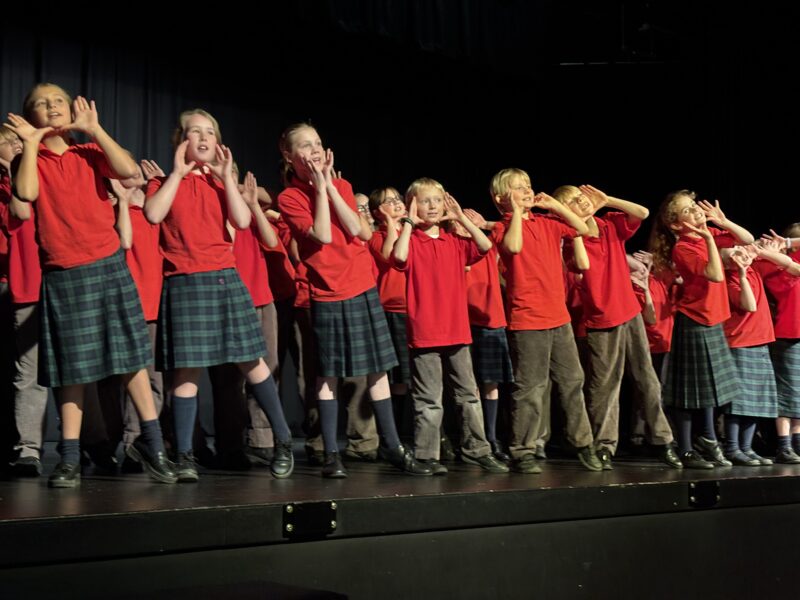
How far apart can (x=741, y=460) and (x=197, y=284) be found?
277 cm

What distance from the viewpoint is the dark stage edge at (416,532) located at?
259 centimetres

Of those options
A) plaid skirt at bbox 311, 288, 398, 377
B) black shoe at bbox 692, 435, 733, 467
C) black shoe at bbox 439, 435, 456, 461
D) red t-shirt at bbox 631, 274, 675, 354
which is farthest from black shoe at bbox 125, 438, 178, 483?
red t-shirt at bbox 631, 274, 675, 354

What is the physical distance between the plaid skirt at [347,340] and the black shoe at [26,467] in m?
1.12

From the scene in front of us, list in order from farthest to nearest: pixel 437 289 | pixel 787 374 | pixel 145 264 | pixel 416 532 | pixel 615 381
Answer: pixel 787 374, pixel 615 381, pixel 145 264, pixel 437 289, pixel 416 532

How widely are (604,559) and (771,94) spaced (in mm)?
4945

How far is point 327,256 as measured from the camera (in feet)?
12.3

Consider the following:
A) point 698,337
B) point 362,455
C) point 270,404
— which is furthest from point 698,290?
point 270,404

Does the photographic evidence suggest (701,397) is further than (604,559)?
Yes

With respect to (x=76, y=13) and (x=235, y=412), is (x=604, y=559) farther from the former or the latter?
(x=76, y=13)

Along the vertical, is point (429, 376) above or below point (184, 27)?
below

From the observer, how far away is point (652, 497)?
366 cm

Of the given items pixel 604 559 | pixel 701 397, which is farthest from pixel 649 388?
pixel 604 559

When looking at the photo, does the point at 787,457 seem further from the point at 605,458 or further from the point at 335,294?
the point at 335,294

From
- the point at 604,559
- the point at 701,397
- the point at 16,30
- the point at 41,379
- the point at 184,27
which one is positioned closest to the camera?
the point at 41,379
